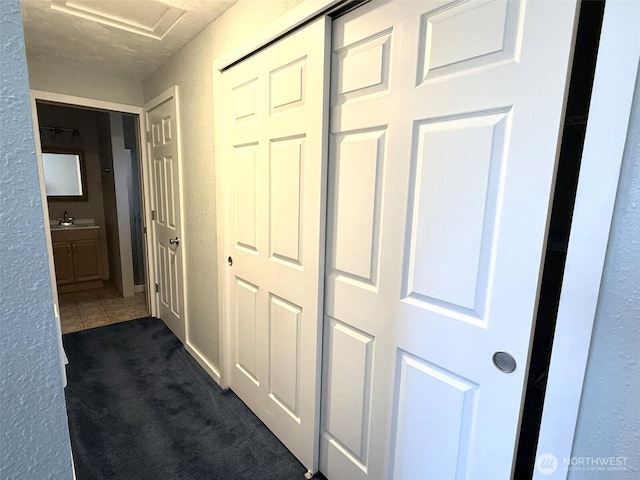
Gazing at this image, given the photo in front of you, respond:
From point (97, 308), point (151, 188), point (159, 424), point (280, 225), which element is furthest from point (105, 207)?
point (280, 225)

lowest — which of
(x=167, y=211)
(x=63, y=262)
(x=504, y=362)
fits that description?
(x=63, y=262)

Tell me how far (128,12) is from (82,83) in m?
1.22

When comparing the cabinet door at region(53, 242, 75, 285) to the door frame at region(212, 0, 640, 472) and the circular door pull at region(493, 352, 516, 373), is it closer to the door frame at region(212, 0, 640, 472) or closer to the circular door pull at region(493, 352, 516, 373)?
the circular door pull at region(493, 352, 516, 373)

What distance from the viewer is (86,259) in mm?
3930

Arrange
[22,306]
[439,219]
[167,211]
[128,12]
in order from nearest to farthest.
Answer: [22,306]
[439,219]
[128,12]
[167,211]

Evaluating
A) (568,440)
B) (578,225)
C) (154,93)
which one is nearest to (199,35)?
(154,93)

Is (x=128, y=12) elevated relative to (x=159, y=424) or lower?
elevated

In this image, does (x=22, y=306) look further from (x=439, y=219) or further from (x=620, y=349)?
(x=620, y=349)

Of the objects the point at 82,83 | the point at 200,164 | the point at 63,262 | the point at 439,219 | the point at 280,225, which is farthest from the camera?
the point at 63,262

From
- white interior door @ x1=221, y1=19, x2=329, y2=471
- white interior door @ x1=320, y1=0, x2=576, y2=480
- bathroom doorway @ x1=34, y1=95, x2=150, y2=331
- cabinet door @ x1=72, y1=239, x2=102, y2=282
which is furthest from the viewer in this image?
cabinet door @ x1=72, y1=239, x2=102, y2=282

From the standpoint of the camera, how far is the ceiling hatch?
1.68 meters

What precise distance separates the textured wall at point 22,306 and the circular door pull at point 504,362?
0.93 meters

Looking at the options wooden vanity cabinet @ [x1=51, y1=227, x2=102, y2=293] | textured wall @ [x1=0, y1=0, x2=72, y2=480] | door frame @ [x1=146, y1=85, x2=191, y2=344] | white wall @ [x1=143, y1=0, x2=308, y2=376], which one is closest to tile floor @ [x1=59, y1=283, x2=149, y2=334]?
wooden vanity cabinet @ [x1=51, y1=227, x2=102, y2=293]

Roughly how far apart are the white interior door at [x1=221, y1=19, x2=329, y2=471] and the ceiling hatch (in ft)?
1.46
